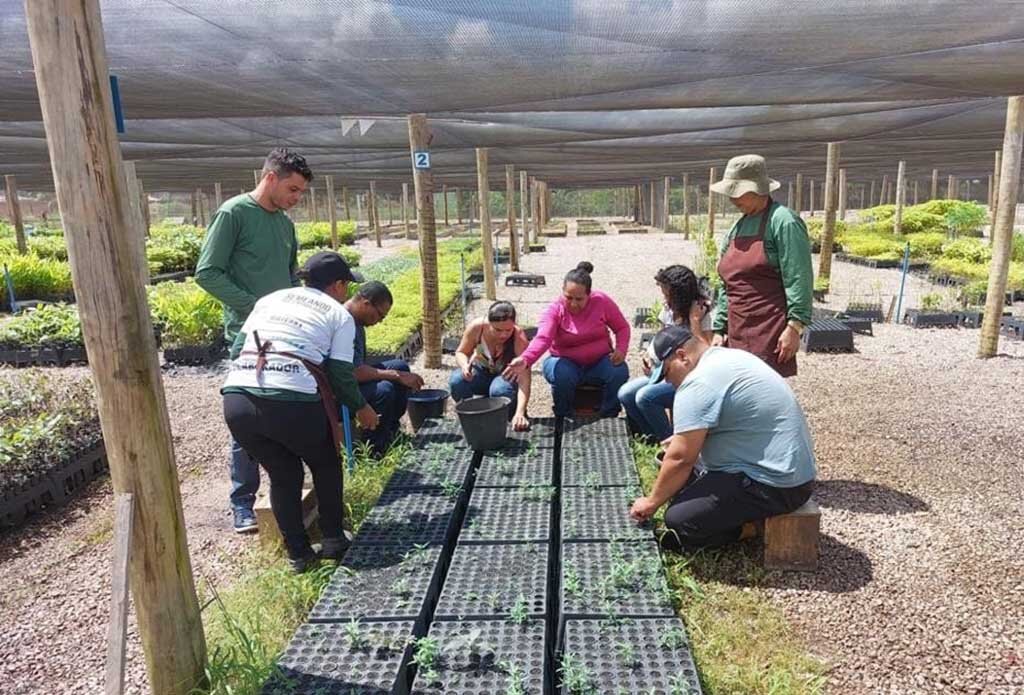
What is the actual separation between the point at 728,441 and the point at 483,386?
67.0 inches

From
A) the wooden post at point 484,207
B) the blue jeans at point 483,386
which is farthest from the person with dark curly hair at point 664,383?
the wooden post at point 484,207

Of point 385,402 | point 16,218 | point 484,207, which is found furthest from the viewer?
point 16,218

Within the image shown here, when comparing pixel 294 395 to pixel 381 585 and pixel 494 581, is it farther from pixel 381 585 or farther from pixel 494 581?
pixel 494 581

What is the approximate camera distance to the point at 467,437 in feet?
11.2

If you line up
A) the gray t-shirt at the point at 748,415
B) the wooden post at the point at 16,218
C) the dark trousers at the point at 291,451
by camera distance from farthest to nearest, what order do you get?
the wooden post at the point at 16,218
the gray t-shirt at the point at 748,415
the dark trousers at the point at 291,451

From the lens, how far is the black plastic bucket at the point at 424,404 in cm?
409

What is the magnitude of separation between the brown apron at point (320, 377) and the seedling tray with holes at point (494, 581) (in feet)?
2.16

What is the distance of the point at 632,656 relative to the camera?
6.17 feet

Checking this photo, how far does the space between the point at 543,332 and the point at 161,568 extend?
2.50 metres

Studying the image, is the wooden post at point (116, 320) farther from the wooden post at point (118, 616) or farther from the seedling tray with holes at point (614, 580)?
the seedling tray with holes at point (614, 580)

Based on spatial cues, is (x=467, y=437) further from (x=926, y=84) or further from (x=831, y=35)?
(x=926, y=84)

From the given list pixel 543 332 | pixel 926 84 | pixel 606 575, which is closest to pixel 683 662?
pixel 606 575

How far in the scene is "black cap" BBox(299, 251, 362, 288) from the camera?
8.76ft

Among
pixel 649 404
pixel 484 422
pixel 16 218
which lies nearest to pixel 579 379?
pixel 649 404
